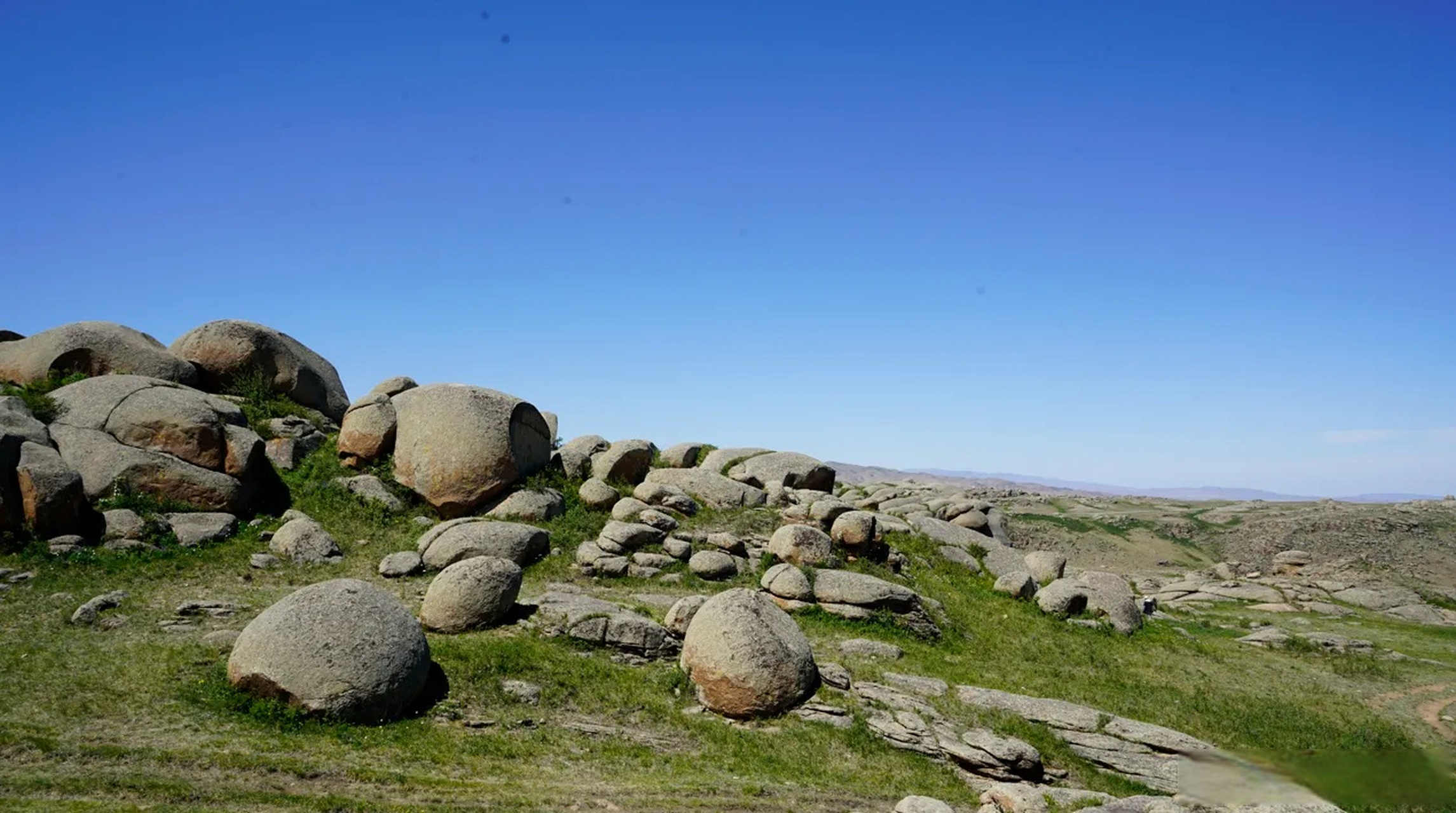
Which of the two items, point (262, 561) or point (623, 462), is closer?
point (262, 561)

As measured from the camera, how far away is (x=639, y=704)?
55.6ft

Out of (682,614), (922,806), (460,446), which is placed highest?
(460,446)

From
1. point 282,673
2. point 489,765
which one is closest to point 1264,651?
point 489,765

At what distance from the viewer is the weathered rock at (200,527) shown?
24562 mm

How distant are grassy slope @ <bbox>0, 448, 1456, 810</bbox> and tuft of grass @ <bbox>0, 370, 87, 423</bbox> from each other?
6596 millimetres

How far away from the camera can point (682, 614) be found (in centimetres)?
2025

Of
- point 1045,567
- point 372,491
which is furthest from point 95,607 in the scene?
point 1045,567

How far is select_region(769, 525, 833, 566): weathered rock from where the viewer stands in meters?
26.7

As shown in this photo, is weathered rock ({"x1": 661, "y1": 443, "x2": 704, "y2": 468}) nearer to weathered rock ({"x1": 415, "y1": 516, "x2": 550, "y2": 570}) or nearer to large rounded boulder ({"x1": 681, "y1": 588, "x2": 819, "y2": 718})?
weathered rock ({"x1": 415, "y1": 516, "x2": 550, "y2": 570})

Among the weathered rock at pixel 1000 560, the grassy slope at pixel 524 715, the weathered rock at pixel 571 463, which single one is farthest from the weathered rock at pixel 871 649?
the weathered rock at pixel 571 463

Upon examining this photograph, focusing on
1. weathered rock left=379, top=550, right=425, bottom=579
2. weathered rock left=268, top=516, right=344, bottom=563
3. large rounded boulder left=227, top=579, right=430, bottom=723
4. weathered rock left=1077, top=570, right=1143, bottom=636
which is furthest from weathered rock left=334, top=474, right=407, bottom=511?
weathered rock left=1077, top=570, right=1143, bottom=636

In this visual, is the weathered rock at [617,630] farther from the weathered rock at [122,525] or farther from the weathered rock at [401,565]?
the weathered rock at [122,525]

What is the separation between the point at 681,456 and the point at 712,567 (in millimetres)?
12691

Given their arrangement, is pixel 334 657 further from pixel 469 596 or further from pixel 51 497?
pixel 51 497
